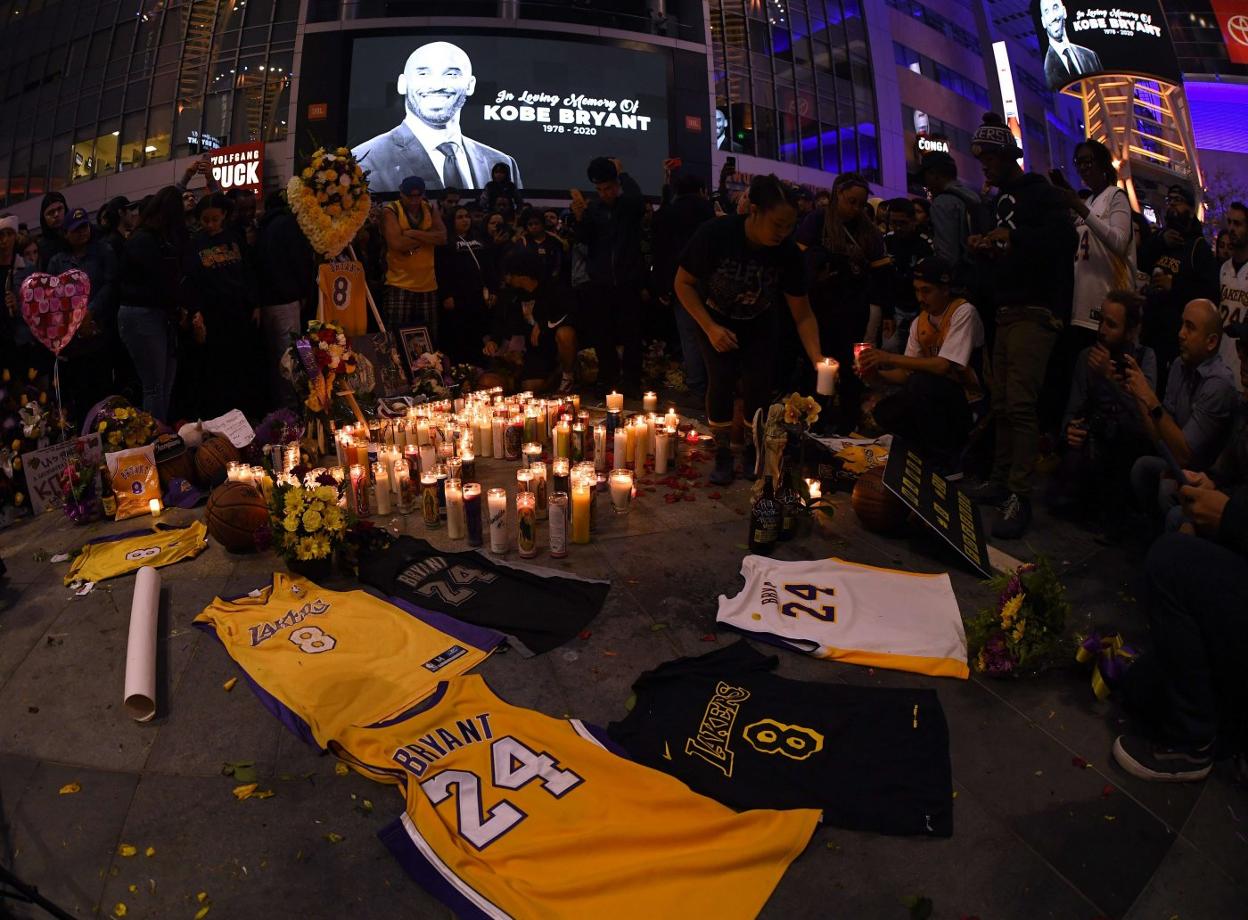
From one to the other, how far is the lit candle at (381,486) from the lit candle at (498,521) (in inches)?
43.5

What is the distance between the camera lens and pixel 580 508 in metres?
4.88

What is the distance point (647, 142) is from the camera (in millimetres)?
20203

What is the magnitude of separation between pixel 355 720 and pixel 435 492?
2248 mm

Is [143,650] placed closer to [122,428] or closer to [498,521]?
[498,521]

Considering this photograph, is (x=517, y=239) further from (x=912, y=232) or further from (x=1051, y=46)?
(x=1051, y=46)

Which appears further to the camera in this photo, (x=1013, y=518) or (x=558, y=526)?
(x=1013, y=518)

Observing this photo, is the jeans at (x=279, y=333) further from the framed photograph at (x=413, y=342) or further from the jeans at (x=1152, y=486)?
the jeans at (x=1152, y=486)

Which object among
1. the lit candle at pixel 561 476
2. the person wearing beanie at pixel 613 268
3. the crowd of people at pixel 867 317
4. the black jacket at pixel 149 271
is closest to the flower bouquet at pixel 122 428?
the crowd of people at pixel 867 317

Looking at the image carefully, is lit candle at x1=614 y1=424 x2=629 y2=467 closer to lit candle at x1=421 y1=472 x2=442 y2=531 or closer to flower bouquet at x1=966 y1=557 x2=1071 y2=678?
lit candle at x1=421 y1=472 x2=442 y2=531

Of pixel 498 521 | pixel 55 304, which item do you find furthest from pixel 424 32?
pixel 498 521

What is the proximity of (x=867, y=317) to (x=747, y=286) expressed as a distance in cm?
227

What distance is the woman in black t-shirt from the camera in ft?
16.7

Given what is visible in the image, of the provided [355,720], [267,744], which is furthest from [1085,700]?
[267,744]

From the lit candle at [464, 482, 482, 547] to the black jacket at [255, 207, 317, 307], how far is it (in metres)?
4.41
